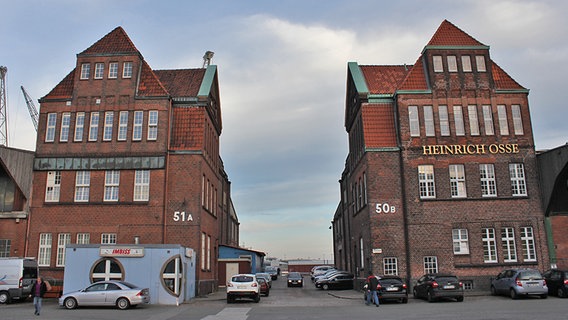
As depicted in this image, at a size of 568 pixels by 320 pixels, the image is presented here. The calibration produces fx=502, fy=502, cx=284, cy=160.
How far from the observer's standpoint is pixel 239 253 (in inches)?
1796

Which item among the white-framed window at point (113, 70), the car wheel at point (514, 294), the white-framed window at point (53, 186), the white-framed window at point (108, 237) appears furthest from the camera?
the white-framed window at point (113, 70)

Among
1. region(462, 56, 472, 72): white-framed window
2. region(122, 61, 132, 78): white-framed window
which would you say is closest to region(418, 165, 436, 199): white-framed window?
region(462, 56, 472, 72): white-framed window

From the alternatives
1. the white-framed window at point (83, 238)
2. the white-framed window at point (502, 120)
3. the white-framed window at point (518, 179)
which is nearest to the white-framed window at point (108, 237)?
the white-framed window at point (83, 238)

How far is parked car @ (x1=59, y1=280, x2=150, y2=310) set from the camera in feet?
76.6

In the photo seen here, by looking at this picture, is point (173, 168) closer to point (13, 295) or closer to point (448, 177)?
point (13, 295)

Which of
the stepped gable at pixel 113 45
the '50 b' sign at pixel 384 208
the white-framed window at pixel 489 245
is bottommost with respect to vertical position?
the white-framed window at pixel 489 245

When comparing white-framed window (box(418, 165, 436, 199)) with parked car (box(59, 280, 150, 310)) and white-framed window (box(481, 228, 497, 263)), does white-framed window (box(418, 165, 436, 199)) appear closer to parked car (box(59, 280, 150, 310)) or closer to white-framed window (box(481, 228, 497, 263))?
white-framed window (box(481, 228, 497, 263))

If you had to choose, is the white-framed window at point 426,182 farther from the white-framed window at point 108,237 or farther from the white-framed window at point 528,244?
the white-framed window at point 108,237

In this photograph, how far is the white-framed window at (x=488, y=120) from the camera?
113 ft

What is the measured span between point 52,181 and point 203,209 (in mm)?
10149

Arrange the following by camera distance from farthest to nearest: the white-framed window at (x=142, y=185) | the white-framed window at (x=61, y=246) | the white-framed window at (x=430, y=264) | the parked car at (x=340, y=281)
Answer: the parked car at (x=340, y=281) → the white-framed window at (x=142, y=185) → the white-framed window at (x=430, y=264) → the white-framed window at (x=61, y=246)

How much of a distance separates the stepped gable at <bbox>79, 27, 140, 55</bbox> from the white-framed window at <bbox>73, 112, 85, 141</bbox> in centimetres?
446

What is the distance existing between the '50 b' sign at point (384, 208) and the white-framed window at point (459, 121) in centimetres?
690

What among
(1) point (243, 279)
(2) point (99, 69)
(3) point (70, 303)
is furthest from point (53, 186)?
(1) point (243, 279)
